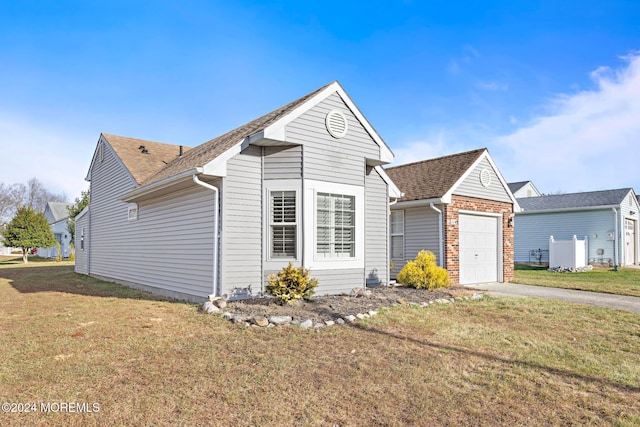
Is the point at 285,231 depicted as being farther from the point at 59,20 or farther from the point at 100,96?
the point at 100,96

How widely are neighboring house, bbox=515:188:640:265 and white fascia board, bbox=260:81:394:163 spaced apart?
1543cm

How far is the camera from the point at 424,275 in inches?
424

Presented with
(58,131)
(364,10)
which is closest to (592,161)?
(364,10)

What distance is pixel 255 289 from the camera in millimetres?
8664

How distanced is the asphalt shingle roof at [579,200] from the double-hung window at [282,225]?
20362 mm

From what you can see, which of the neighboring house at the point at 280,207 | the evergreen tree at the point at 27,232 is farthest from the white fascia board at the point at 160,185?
the evergreen tree at the point at 27,232

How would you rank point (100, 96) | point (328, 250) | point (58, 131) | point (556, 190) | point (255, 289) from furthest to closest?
point (556, 190), point (58, 131), point (100, 96), point (328, 250), point (255, 289)

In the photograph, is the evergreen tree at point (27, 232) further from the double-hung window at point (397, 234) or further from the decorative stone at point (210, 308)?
the decorative stone at point (210, 308)

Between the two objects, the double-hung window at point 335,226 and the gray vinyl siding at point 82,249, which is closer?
the double-hung window at point 335,226

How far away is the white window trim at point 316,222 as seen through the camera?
8.80 metres

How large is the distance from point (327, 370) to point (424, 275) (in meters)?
6.69

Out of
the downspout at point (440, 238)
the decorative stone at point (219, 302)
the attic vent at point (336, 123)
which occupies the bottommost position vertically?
the decorative stone at point (219, 302)

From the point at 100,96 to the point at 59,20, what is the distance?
355 cm

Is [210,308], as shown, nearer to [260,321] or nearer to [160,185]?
[260,321]
